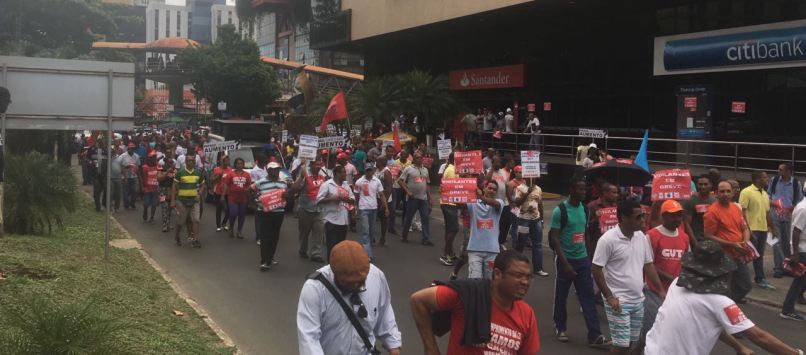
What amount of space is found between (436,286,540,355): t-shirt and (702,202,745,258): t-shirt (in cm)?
591

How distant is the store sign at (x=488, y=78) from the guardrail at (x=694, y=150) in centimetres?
302

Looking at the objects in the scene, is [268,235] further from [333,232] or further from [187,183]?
[187,183]

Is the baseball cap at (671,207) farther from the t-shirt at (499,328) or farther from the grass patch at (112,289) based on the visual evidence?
the grass patch at (112,289)

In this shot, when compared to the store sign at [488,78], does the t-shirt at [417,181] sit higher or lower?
lower

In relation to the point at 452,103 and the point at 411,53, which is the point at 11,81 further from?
the point at 411,53

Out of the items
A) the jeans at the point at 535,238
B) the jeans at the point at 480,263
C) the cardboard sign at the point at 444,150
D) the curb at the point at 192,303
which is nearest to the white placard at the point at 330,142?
the cardboard sign at the point at 444,150

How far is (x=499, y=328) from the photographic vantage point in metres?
4.05

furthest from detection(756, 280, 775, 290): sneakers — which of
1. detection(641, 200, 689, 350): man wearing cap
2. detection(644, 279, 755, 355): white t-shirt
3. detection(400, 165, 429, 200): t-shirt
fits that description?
detection(644, 279, 755, 355): white t-shirt

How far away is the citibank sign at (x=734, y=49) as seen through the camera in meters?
19.7

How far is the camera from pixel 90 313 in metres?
5.77

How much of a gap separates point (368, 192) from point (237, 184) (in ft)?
10.2

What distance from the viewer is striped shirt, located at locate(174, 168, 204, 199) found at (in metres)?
14.5

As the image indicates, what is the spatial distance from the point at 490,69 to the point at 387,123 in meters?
4.92

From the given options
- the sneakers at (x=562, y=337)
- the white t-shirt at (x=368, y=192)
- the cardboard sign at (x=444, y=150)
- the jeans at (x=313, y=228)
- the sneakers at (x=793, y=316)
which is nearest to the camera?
the sneakers at (x=562, y=337)
